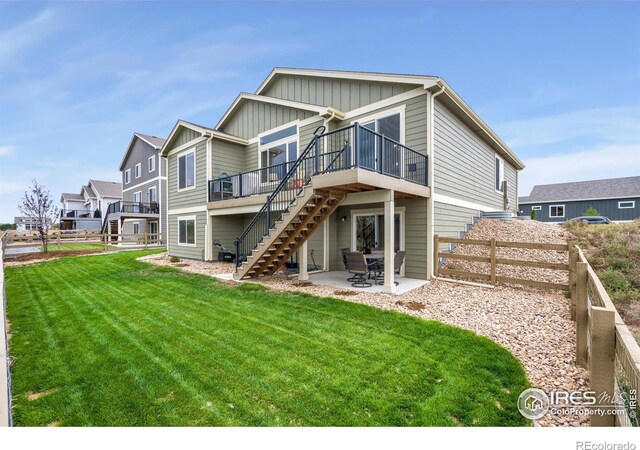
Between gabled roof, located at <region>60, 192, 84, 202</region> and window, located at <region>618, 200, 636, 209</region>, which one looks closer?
window, located at <region>618, 200, 636, 209</region>

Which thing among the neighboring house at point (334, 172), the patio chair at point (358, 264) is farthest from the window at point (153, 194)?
the patio chair at point (358, 264)

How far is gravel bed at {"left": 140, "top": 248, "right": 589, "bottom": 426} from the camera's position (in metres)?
3.68

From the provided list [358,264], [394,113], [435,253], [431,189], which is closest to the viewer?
[358,264]

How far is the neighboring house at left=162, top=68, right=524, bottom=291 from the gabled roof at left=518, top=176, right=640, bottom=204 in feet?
62.9

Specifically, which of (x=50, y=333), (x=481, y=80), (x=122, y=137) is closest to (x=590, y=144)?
(x=481, y=80)

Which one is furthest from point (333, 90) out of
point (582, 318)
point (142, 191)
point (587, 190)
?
point (587, 190)

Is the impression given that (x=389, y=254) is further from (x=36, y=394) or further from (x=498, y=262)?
(x=36, y=394)

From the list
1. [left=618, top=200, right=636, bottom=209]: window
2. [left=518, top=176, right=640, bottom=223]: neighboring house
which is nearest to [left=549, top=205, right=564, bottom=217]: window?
[left=518, top=176, right=640, bottom=223]: neighboring house

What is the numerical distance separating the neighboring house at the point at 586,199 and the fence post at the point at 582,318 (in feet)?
83.3

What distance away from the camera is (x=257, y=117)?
14.5 m

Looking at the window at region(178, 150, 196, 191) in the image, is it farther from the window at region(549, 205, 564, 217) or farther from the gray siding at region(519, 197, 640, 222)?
the window at region(549, 205, 564, 217)

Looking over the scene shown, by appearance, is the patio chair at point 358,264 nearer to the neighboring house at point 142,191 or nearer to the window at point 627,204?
the neighboring house at point 142,191

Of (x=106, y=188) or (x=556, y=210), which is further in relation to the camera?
(x=106, y=188)

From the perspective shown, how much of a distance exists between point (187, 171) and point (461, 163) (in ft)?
44.6
